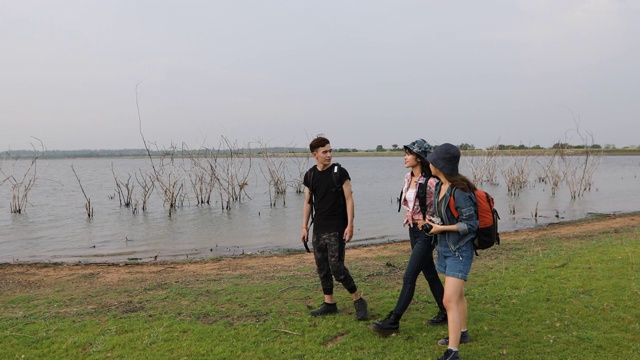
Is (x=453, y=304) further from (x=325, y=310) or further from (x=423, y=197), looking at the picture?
(x=325, y=310)

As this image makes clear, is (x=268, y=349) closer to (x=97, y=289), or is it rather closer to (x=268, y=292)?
(x=268, y=292)

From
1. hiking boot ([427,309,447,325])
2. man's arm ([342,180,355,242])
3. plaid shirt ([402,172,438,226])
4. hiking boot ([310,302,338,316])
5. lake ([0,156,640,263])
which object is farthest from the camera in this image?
lake ([0,156,640,263])

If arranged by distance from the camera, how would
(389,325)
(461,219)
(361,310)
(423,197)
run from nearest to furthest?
1. (461,219)
2. (423,197)
3. (389,325)
4. (361,310)

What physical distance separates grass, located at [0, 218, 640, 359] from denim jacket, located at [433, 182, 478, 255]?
3.74ft

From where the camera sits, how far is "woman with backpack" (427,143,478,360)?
3721mm

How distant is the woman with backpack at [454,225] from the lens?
3721 millimetres

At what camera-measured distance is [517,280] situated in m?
6.63

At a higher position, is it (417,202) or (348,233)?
(417,202)

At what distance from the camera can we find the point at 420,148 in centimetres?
437

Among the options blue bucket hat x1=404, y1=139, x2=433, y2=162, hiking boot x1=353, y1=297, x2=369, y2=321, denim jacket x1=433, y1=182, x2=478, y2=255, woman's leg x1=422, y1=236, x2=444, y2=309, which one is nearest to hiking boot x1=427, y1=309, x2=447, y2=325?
woman's leg x1=422, y1=236, x2=444, y2=309

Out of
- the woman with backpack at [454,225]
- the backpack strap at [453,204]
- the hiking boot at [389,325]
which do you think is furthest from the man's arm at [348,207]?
the backpack strap at [453,204]

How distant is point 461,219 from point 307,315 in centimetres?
241

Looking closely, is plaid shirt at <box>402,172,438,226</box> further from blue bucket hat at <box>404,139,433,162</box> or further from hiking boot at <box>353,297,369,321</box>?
hiking boot at <box>353,297,369,321</box>

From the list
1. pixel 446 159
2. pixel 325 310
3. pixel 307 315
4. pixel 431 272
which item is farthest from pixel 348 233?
pixel 446 159
